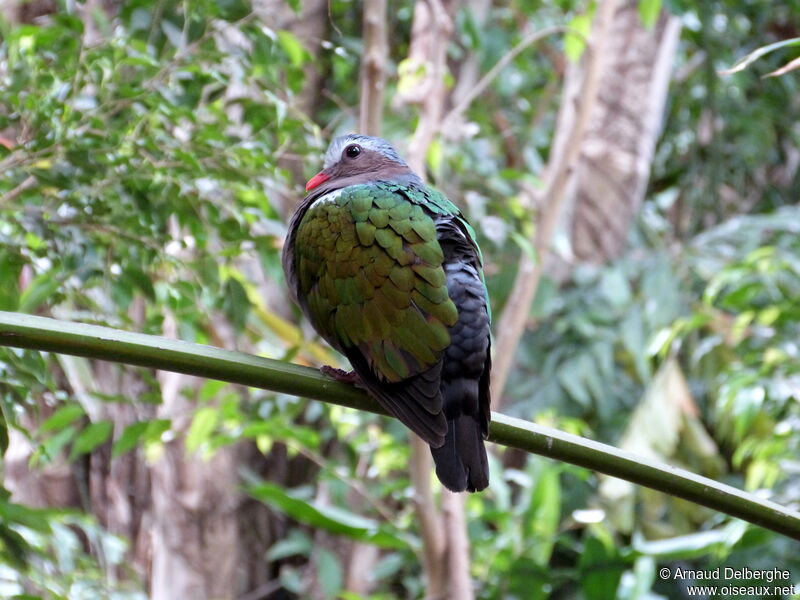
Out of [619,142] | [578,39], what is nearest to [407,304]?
[578,39]

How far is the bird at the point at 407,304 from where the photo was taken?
1.69 metres

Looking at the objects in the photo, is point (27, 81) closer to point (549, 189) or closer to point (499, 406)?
point (549, 189)

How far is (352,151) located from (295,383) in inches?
50.2

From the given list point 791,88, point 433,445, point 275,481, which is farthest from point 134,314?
point 791,88

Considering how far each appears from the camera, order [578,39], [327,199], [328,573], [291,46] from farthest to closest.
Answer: [328,573], [578,39], [291,46], [327,199]

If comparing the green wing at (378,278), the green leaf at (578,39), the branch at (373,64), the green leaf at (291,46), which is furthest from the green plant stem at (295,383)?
the green leaf at (578,39)

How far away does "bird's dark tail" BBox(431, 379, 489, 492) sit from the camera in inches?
64.0

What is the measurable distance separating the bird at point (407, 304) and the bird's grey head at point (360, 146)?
39cm

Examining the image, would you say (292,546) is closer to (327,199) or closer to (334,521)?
(334,521)

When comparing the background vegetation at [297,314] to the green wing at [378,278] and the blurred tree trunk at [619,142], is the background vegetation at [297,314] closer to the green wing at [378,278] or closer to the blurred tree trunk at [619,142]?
the blurred tree trunk at [619,142]

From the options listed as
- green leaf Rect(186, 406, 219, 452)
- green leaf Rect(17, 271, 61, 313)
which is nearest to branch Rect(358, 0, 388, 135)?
green leaf Rect(186, 406, 219, 452)

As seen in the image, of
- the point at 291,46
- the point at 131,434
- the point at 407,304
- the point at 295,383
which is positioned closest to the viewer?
the point at 295,383

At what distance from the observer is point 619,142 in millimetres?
5613

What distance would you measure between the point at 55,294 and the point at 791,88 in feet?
20.0
